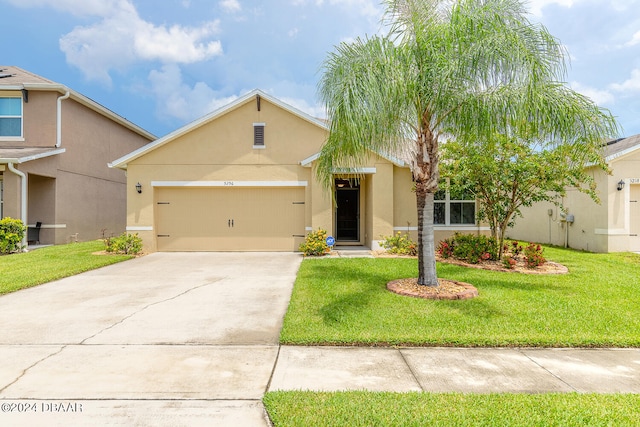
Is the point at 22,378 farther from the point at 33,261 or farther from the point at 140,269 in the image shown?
the point at 33,261

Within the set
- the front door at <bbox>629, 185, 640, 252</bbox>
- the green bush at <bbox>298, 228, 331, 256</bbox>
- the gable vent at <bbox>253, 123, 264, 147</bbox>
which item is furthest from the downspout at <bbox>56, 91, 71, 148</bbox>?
the front door at <bbox>629, 185, 640, 252</bbox>

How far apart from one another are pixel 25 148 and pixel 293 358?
15.3 meters

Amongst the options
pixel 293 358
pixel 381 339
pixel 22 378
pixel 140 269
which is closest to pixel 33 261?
pixel 140 269

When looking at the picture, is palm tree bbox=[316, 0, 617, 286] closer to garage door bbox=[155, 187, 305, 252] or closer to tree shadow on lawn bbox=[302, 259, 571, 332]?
tree shadow on lawn bbox=[302, 259, 571, 332]

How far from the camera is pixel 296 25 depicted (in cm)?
1588

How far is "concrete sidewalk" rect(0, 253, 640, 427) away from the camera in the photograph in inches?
112

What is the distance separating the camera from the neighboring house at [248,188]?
12.0 m

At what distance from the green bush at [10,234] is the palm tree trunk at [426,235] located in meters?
13.1

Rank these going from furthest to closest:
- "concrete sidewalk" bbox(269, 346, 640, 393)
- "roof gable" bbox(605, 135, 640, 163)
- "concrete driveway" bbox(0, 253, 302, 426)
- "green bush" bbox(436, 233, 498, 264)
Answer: "roof gable" bbox(605, 135, 640, 163), "green bush" bbox(436, 233, 498, 264), "concrete sidewalk" bbox(269, 346, 640, 393), "concrete driveway" bbox(0, 253, 302, 426)

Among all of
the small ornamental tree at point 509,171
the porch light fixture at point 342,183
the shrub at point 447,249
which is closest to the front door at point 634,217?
the small ornamental tree at point 509,171

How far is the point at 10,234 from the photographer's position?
11180 mm

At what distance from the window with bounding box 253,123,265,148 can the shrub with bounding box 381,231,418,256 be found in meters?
5.55

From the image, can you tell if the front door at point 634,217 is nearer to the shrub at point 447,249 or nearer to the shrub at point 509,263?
the shrub at point 509,263

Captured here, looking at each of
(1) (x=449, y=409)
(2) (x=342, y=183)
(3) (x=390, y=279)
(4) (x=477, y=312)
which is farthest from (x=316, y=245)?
(1) (x=449, y=409)
